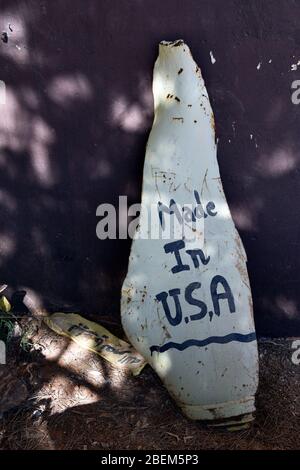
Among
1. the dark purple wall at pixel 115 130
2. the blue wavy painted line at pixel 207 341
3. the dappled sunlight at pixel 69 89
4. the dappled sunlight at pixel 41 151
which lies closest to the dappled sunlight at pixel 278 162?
the dark purple wall at pixel 115 130

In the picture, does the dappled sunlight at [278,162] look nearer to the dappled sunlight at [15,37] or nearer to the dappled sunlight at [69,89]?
the dappled sunlight at [69,89]

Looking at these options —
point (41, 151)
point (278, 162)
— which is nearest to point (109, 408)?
point (41, 151)

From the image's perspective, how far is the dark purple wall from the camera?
254cm

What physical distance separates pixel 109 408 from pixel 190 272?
33.1 inches

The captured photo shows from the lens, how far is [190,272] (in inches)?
104

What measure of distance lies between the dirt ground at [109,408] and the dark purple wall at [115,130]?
36cm

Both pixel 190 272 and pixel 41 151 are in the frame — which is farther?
pixel 41 151

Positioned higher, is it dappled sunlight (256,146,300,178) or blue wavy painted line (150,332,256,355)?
dappled sunlight (256,146,300,178)

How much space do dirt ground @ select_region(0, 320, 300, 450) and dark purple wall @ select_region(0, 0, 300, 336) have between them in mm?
359

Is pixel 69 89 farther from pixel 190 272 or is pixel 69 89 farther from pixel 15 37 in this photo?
pixel 190 272

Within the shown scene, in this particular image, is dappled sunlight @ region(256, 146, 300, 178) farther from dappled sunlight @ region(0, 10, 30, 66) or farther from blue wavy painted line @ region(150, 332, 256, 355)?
dappled sunlight @ region(0, 10, 30, 66)

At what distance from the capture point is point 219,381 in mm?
2578

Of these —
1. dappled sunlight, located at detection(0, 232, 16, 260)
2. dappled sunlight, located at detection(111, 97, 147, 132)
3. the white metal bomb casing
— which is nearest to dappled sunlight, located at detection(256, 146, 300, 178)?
the white metal bomb casing

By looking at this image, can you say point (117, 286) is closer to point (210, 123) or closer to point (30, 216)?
point (30, 216)
